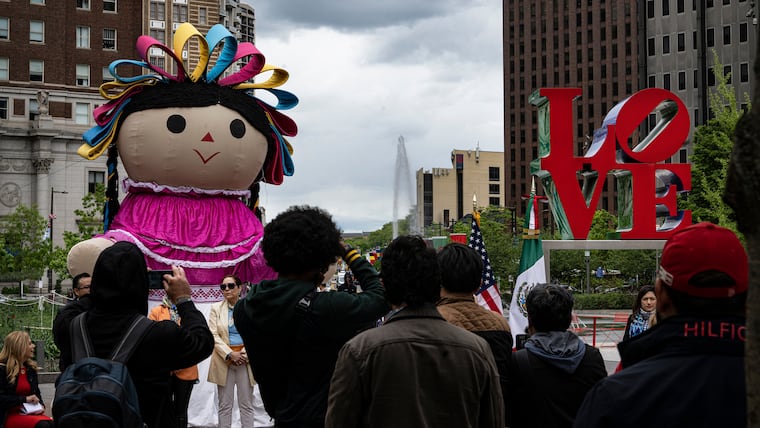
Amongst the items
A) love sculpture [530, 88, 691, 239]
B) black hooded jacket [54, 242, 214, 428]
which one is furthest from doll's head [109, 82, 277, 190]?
black hooded jacket [54, 242, 214, 428]

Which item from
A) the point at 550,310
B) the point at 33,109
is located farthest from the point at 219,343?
the point at 33,109

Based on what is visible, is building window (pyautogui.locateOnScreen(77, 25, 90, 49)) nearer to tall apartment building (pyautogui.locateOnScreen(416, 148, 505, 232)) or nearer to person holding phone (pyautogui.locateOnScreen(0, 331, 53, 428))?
person holding phone (pyautogui.locateOnScreen(0, 331, 53, 428))

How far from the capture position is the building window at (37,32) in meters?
52.4

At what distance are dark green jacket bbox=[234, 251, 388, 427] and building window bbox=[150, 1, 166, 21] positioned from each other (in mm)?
58942

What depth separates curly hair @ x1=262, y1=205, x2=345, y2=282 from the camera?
3.70 metres

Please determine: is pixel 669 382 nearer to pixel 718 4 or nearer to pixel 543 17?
pixel 718 4

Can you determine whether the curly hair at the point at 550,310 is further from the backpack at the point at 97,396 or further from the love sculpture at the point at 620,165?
the love sculpture at the point at 620,165

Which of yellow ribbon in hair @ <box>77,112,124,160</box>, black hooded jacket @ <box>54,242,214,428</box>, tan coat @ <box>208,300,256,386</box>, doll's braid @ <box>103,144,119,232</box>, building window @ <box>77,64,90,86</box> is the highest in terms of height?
building window @ <box>77,64,90,86</box>

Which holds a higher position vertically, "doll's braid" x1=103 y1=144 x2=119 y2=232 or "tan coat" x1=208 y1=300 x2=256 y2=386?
"doll's braid" x1=103 y1=144 x2=119 y2=232

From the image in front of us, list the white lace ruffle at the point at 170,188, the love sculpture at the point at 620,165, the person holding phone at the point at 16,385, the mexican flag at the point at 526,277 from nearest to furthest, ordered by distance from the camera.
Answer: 1. the person holding phone at the point at 16,385
2. the white lace ruffle at the point at 170,188
3. the mexican flag at the point at 526,277
4. the love sculpture at the point at 620,165

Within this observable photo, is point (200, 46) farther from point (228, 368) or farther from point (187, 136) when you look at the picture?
point (228, 368)

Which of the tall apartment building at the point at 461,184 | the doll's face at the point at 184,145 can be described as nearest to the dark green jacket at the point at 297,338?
the doll's face at the point at 184,145

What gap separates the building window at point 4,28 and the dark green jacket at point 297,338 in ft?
181

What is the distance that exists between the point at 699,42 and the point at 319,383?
67.7m
